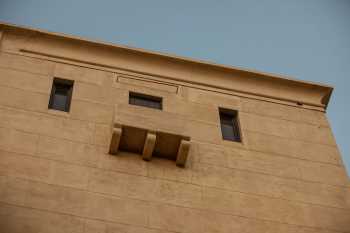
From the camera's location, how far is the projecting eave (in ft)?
81.9

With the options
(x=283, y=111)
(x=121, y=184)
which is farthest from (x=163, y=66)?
(x=121, y=184)

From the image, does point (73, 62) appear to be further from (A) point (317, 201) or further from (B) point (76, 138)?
(A) point (317, 201)

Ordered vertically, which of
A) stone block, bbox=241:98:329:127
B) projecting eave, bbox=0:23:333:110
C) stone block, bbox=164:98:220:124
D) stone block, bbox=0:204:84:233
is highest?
projecting eave, bbox=0:23:333:110

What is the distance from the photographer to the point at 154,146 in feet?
71.7

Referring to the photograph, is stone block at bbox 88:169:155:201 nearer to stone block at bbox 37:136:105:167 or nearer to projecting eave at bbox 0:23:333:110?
stone block at bbox 37:136:105:167

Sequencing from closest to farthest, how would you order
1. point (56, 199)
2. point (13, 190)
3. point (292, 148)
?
point (13, 190) → point (56, 199) → point (292, 148)

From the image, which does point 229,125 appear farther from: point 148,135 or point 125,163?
point 125,163

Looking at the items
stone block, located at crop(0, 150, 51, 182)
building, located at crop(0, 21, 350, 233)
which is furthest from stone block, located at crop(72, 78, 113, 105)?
stone block, located at crop(0, 150, 51, 182)

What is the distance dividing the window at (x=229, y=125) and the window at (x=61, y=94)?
521cm

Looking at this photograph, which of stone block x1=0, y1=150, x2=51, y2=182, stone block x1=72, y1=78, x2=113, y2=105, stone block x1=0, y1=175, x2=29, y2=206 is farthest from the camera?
stone block x1=72, y1=78, x2=113, y2=105

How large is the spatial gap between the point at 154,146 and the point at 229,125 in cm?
388

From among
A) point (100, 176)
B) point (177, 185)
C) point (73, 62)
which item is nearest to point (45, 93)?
point (73, 62)

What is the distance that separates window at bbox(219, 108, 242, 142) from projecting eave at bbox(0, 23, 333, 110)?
110 cm

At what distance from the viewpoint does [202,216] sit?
20500 millimetres
